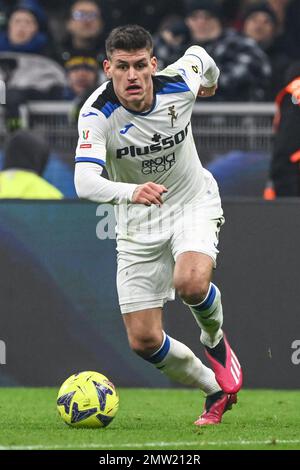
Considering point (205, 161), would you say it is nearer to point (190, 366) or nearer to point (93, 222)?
point (93, 222)

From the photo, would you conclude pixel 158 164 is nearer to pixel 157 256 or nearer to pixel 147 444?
pixel 157 256

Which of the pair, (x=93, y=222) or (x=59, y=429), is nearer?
(x=59, y=429)

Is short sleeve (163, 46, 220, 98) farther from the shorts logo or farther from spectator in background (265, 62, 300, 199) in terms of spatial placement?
spectator in background (265, 62, 300, 199)

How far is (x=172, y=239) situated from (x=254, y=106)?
202 inches

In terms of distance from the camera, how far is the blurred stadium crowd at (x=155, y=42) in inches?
545

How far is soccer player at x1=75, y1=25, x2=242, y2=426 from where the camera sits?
794 cm

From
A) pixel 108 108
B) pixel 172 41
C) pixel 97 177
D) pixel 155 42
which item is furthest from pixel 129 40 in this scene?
pixel 155 42

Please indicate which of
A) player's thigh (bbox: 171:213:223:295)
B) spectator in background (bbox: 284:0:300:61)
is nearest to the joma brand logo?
player's thigh (bbox: 171:213:223:295)

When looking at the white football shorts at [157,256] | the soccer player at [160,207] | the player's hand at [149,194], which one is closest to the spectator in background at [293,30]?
the soccer player at [160,207]

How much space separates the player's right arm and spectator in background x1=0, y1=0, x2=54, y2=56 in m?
6.87

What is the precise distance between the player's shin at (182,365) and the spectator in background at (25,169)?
3528 millimetres

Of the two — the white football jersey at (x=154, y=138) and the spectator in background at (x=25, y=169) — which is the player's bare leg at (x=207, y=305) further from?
the spectator in background at (x=25, y=169)
